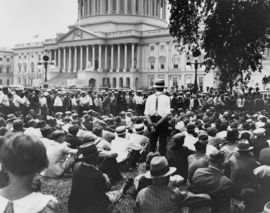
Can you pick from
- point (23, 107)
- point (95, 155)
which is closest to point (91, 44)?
point (23, 107)

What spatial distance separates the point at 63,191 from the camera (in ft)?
27.5

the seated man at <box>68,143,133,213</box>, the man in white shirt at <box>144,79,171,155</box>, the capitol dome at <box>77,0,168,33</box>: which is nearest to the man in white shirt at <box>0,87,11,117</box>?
the man in white shirt at <box>144,79,171,155</box>

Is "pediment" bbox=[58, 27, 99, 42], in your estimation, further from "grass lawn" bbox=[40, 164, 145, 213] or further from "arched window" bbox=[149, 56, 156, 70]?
"grass lawn" bbox=[40, 164, 145, 213]

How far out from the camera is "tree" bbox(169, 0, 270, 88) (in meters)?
12.6

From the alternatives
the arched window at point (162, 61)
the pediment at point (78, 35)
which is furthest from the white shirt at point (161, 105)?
the pediment at point (78, 35)

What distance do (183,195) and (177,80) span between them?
6911 centimetres

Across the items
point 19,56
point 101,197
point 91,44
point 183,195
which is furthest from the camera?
point 19,56

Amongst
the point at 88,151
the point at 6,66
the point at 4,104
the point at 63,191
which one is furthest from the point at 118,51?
the point at 88,151

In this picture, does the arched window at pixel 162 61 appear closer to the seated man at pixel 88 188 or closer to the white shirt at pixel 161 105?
the white shirt at pixel 161 105

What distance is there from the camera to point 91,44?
3206 inches

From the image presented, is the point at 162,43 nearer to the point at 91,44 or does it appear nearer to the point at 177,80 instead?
the point at 177,80

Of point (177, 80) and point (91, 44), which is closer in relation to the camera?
point (177, 80)

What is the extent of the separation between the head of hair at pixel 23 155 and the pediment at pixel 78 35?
7888cm

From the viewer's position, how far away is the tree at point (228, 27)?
12.6 m
